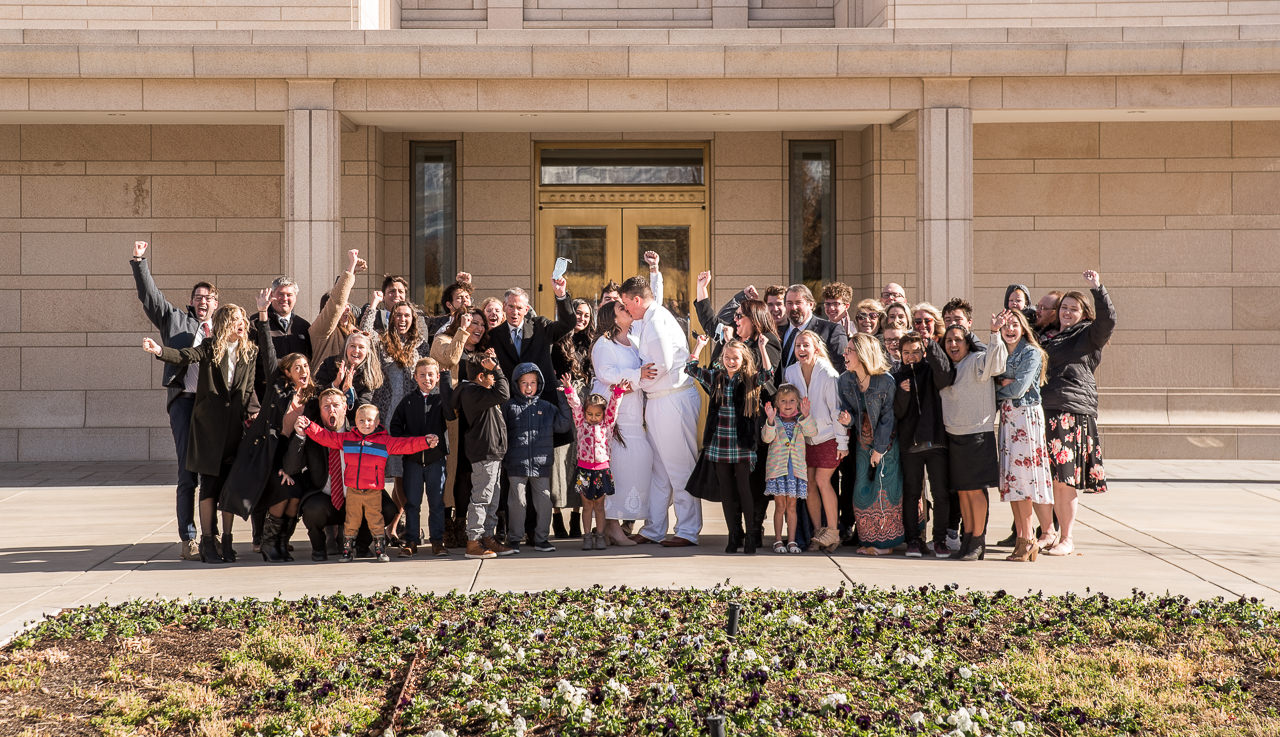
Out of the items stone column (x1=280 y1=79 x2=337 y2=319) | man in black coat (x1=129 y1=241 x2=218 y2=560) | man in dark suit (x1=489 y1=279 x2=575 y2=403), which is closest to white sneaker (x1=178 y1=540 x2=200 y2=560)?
man in black coat (x1=129 y1=241 x2=218 y2=560)

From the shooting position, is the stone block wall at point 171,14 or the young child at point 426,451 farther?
the stone block wall at point 171,14

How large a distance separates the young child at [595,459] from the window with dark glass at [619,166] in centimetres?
660

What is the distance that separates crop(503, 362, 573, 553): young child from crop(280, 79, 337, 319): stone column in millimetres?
4178

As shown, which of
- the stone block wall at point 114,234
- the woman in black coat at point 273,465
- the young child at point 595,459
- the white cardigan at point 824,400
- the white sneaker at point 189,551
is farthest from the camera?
the stone block wall at point 114,234

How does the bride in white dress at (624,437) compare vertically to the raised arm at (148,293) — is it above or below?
below

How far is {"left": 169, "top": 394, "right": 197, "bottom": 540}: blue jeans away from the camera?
27.1ft

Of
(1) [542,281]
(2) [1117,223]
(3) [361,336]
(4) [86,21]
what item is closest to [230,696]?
(3) [361,336]

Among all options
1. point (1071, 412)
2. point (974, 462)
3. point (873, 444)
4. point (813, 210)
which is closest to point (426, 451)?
point (873, 444)

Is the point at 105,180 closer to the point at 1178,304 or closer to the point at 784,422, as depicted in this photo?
the point at 784,422

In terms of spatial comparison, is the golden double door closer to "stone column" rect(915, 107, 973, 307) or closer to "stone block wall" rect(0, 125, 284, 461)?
"stone block wall" rect(0, 125, 284, 461)

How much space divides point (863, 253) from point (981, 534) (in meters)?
6.94

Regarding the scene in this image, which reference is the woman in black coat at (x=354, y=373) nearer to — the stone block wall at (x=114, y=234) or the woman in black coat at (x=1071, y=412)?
the woman in black coat at (x=1071, y=412)

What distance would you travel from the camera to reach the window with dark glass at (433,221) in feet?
48.4

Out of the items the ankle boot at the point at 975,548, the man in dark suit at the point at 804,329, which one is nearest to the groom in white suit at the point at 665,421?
the man in dark suit at the point at 804,329
